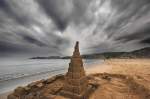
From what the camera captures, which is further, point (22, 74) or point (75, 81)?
point (22, 74)

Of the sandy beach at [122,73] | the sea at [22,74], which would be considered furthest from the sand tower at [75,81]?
the sea at [22,74]

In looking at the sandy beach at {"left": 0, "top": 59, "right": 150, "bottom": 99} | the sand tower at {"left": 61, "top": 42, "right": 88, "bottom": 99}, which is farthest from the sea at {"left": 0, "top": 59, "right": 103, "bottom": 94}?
the sand tower at {"left": 61, "top": 42, "right": 88, "bottom": 99}

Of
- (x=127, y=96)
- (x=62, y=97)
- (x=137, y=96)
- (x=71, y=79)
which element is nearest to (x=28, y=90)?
(x=62, y=97)

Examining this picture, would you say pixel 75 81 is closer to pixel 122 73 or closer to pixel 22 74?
pixel 122 73

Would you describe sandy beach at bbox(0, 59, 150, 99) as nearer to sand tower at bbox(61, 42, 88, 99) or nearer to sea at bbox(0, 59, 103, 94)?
sand tower at bbox(61, 42, 88, 99)

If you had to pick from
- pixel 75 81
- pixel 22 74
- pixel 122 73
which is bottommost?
pixel 122 73

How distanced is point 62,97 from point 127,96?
496cm

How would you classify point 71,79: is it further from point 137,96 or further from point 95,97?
point 137,96

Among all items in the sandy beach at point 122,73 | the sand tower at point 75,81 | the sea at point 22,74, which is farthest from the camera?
the sea at point 22,74

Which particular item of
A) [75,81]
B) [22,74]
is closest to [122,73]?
[75,81]

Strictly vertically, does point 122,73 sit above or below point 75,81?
below

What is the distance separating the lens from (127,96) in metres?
8.55

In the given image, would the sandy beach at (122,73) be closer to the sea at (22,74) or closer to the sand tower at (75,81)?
the sand tower at (75,81)

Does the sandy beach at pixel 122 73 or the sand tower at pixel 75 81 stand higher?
the sand tower at pixel 75 81
